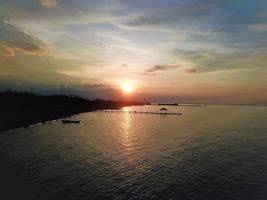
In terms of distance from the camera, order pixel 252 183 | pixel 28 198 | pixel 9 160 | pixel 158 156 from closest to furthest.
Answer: pixel 28 198 → pixel 252 183 → pixel 9 160 → pixel 158 156

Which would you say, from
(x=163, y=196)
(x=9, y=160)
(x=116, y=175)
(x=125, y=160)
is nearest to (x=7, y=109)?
(x=9, y=160)

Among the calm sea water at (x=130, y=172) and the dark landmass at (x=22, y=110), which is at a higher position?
the dark landmass at (x=22, y=110)

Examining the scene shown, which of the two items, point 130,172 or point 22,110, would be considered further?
point 22,110

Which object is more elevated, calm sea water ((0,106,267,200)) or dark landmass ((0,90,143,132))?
dark landmass ((0,90,143,132))

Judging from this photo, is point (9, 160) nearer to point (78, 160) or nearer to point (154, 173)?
point (78, 160)

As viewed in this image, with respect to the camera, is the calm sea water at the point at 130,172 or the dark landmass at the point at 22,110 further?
the dark landmass at the point at 22,110

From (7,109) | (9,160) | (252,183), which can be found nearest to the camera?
(252,183)

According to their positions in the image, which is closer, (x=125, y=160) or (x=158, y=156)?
(x=125, y=160)

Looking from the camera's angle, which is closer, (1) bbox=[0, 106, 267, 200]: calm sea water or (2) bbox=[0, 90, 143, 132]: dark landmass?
(1) bbox=[0, 106, 267, 200]: calm sea water

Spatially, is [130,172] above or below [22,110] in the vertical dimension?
below

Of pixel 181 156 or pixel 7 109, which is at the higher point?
pixel 7 109
